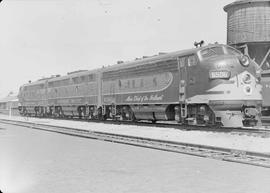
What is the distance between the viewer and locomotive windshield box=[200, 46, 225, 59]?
2014 centimetres

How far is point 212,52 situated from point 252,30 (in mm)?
22377

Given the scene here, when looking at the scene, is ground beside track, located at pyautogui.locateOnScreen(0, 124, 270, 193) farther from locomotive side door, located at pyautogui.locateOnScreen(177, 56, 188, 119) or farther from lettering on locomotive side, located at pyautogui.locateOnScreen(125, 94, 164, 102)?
lettering on locomotive side, located at pyautogui.locateOnScreen(125, 94, 164, 102)

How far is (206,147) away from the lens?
12977 mm

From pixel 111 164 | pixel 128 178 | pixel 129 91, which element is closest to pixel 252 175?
pixel 128 178

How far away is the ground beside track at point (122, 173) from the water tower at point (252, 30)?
1147 inches

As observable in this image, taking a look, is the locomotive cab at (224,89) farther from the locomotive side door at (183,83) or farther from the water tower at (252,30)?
the water tower at (252,30)

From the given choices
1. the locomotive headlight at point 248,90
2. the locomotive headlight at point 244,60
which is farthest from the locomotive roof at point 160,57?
the locomotive headlight at point 248,90

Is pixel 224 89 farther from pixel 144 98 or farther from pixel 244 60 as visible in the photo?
pixel 144 98

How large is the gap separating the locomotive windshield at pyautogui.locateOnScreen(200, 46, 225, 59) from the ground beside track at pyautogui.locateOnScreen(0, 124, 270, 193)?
7.70 meters

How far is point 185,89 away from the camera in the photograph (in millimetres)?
20859

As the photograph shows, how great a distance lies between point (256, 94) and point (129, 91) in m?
9.26

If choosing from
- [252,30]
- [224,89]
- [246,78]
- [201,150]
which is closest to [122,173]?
[201,150]

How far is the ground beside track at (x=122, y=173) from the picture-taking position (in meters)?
8.05

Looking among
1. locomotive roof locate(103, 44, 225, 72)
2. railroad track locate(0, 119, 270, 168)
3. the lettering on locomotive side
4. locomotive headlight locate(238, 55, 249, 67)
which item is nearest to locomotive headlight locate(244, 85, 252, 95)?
locomotive headlight locate(238, 55, 249, 67)
